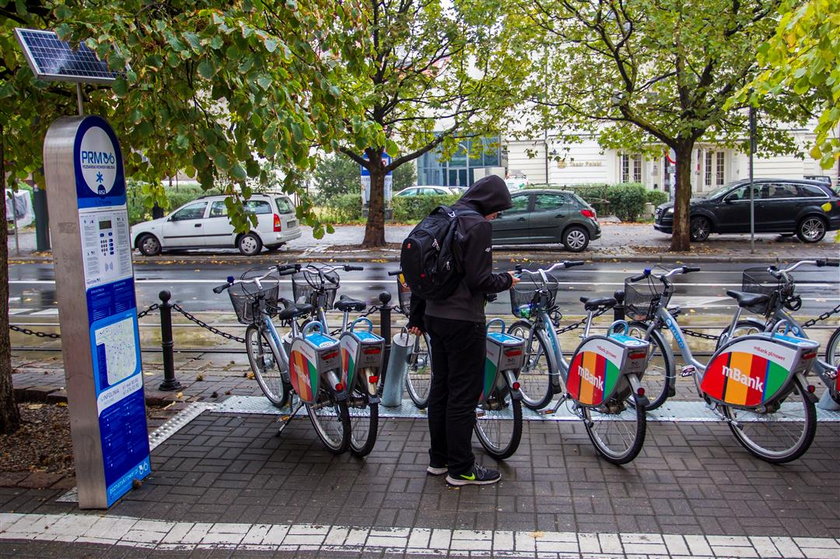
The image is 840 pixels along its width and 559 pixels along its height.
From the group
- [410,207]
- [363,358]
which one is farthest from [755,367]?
[410,207]

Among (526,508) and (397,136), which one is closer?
(526,508)

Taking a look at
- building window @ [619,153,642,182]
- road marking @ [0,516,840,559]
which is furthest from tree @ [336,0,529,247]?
building window @ [619,153,642,182]

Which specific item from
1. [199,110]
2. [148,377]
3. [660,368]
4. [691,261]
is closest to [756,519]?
[660,368]

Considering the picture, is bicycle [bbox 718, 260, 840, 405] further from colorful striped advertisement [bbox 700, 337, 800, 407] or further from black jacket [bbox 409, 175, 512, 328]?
black jacket [bbox 409, 175, 512, 328]

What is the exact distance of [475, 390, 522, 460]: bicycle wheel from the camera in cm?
505

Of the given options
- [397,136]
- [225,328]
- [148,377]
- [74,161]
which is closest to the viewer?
[74,161]

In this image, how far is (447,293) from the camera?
4.38 meters

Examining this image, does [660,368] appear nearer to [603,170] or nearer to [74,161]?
[74,161]

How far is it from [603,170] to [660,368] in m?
37.2

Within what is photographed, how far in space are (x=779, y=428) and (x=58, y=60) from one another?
5354 mm

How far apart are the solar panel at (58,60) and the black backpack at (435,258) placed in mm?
2029

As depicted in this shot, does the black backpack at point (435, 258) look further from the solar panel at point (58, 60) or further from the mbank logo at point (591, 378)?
the solar panel at point (58, 60)

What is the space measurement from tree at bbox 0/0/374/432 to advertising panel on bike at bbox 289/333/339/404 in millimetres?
834

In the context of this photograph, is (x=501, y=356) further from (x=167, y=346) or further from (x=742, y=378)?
(x=167, y=346)
